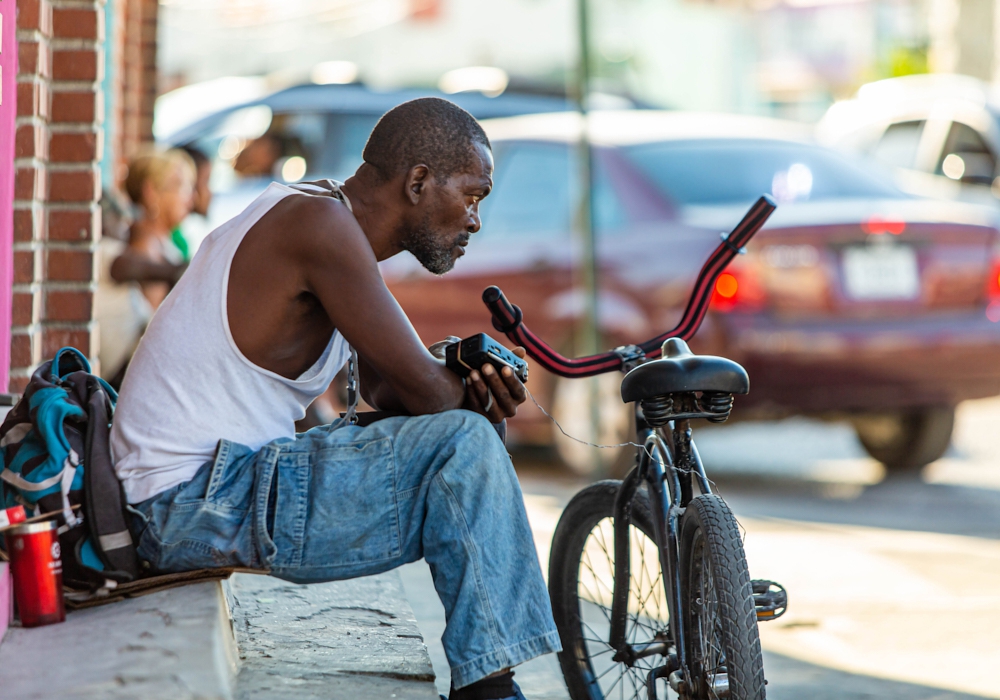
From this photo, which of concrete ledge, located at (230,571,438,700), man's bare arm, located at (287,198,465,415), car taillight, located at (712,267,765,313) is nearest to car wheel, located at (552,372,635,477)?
car taillight, located at (712,267,765,313)

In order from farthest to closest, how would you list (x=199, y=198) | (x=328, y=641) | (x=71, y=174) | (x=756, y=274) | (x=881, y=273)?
1. (x=199, y=198)
2. (x=881, y=273)
3. (x=756, y=274)
4. (x=71, y=174)
5. (x=328, y=641)

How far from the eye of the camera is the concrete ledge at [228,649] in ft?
7.38

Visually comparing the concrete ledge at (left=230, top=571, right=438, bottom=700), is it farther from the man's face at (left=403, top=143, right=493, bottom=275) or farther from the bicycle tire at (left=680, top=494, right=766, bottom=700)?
the man's face at (left=403, top=143, right=493, bottom=275)

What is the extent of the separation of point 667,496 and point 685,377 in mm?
318

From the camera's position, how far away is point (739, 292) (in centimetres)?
578

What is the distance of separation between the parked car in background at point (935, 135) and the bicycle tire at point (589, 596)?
18.3ft

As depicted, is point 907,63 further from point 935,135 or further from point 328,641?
point 328,641

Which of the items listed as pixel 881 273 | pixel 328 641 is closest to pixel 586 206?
pixel 881 273

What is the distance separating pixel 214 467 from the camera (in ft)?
8.49

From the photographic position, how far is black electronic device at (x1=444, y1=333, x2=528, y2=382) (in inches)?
101

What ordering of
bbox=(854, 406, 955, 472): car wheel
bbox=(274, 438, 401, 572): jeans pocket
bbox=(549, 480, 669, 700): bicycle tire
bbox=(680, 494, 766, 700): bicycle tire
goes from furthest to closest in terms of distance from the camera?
1. bbox=(854, 406, 955, 472): car wheel
2. bbox=(549, 480, 669, 700): bicycle tire
3. bbox=(274, 438, 401, 572): jeans pocket
4. bbox=(680, 494, 766, 700): bicycle tire

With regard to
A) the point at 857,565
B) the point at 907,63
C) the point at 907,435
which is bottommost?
the point at 857,565

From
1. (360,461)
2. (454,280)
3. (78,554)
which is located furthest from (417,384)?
(454,280)

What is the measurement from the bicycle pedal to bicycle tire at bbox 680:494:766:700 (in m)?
0.08
